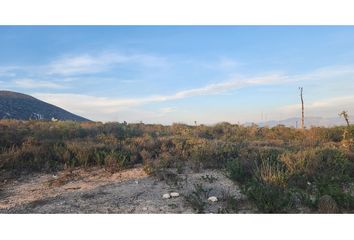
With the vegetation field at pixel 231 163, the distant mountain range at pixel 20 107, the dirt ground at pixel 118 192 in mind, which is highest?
the distant mountain range at pixel 20 107

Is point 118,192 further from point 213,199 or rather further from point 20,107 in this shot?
point 20,107

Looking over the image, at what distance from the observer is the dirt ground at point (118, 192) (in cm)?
650

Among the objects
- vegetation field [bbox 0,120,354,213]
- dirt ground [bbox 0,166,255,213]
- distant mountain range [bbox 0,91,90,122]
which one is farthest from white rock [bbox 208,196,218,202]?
distant mountain range [bbox 0,91,90,122]

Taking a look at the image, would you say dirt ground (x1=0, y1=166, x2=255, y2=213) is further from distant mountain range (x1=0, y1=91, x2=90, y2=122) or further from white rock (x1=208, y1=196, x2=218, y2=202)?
distant mountain range (x1=0, y1=91, x2=90, y2=122)

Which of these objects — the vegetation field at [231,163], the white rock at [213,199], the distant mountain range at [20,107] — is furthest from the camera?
the distant mountain range at [20,107]

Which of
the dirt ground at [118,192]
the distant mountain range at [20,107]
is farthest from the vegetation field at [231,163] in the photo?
the distant mountain range at [20,107]

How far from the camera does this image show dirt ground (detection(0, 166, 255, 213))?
6.50 metres

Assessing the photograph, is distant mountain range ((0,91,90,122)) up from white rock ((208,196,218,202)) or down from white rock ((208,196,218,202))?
up

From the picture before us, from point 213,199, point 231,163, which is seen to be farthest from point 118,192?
point 231,163

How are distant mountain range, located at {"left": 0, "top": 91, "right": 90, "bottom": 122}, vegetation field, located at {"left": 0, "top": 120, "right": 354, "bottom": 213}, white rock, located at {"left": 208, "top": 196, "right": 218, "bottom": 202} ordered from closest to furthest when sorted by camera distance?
vegetation field, located at {"left": 0, "top": 120, "right": 354, "bottom": 213}, white rock, located at {"left": 208, "top": 196, "right": 218, "bottom": 202}, distant mountain range, located at {"left": 0, "top": 91, "right": 90, "bottom": 122}

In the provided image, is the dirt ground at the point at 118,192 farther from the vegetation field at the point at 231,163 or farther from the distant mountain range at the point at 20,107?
the distant mountain range at the point at 20,107
